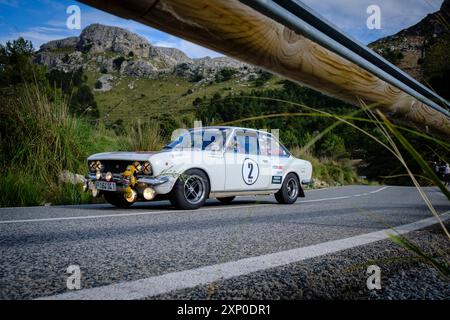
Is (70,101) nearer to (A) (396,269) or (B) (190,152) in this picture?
(B) (190,152)

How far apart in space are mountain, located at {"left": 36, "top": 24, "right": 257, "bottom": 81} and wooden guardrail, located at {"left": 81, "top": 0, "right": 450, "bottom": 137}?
306ft

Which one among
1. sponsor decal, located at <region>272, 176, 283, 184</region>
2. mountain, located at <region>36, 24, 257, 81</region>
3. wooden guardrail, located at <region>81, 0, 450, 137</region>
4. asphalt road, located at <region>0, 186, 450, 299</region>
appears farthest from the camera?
mountain, located at <region>36, 24, 257, 81</region>

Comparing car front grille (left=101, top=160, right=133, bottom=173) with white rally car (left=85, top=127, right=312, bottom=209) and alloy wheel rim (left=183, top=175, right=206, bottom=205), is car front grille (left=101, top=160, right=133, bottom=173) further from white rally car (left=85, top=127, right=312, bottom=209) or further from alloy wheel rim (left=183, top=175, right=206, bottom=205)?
alloy wheel rim (left=183, top=175, right=206, bottom=205)

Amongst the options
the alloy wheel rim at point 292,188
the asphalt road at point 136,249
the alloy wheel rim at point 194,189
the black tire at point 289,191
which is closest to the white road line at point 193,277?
the asphalt road at point 136,249

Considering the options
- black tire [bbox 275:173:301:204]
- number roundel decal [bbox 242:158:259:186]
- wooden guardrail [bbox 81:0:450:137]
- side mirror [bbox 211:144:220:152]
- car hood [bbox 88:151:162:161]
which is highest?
wooden guardrail [bbox 81:0:450:137]

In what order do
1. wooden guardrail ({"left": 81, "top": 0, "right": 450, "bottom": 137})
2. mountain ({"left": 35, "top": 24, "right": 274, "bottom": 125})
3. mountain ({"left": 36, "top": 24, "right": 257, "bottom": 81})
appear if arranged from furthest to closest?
mountain ({"left": 36, "top": 24, "right": 257, "bottom": 81}) → mountain ({"left": 35, "top": 24, "right": 274, "bottom": 125}) → wooden guardrail ({"left": 81, "top": 0, "right": 450, "bottom": 137})

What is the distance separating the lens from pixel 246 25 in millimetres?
1061

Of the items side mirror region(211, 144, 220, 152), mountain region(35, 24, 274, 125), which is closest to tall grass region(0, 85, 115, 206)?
side mirror region(211, 144, 220, 152)

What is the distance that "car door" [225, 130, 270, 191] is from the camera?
683cm

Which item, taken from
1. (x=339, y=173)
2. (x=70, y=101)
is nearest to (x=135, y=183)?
(x=70, y=101)

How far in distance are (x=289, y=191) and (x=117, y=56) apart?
144835 mm

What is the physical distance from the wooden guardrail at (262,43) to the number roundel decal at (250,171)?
535 centimetres

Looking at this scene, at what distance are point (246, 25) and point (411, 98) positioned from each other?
1.05 metres

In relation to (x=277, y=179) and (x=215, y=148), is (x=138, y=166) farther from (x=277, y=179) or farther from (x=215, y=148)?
(x=277, y=179)
